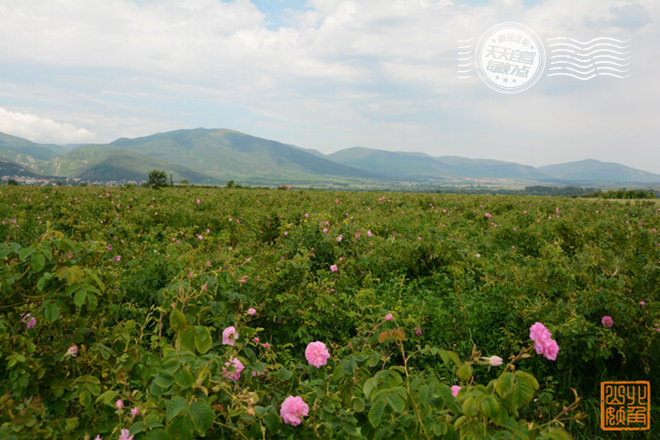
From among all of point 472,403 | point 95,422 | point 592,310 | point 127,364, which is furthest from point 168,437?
point 592,310

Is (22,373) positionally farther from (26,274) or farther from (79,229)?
(79,229)

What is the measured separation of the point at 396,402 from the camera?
1.45 m

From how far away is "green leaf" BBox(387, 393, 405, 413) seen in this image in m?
1.42

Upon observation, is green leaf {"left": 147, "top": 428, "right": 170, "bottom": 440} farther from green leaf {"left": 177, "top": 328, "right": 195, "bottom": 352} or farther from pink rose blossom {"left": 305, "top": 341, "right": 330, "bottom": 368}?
pink rose blossom {"left": 305, "top": 341, "right": 330, "bottom": 368}

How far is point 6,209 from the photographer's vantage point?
8781 mm

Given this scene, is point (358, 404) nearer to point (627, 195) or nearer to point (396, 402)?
point (396, 402)

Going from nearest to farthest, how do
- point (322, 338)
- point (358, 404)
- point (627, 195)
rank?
point (358, 404) → point (322, 338) → point (627, 195)

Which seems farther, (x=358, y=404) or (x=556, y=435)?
(x=358, y=404)

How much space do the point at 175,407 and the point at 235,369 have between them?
0.38 meters

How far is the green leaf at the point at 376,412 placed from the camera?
4.62ft

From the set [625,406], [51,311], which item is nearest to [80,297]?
[51,311]

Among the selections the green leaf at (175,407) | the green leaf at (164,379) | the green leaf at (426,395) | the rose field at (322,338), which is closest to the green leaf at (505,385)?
the rose field at (322,338)

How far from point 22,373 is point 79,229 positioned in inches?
276

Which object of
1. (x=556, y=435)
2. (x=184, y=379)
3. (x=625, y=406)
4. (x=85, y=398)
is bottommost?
(x=625, y=406)
